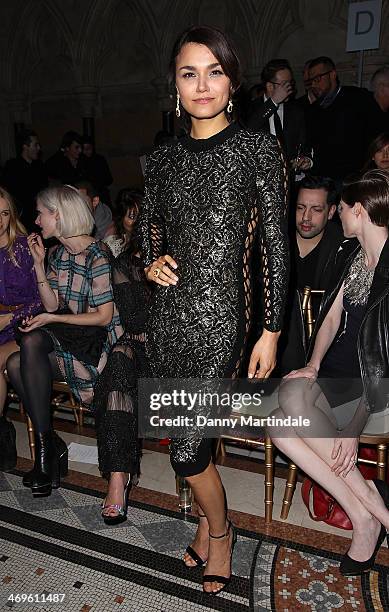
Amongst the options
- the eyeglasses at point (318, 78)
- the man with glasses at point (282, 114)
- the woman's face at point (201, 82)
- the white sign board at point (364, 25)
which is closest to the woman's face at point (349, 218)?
the woman's face at point (201, 82)

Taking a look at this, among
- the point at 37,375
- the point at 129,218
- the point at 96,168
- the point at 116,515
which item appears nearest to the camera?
the point at 116,515

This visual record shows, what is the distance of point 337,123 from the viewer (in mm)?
4613

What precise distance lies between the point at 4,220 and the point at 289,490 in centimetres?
214

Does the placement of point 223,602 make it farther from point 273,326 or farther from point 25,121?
point 25,121

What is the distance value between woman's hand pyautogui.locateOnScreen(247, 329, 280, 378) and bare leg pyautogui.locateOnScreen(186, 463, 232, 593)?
444mm

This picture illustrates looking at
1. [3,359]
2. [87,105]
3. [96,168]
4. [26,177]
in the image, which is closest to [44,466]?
[3,359]

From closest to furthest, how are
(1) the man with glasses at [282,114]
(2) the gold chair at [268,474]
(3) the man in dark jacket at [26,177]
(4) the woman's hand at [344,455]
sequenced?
(4) the woman's hand at [344,455]
(2) the gold chair at [268,474]
(1) the man with glasses at [282,114]
(3) the man in dark jacket at [26,177]

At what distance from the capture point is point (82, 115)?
9070 millimetres

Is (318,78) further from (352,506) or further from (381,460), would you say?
(352,506)

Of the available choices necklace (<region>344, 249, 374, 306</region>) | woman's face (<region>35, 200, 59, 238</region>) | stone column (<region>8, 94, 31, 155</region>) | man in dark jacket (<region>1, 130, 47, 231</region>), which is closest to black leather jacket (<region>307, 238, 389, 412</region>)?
necklace (<region>344, 249, 374, 306</region>)

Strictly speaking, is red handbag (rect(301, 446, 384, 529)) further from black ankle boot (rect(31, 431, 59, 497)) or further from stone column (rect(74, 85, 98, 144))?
stone column (rect(74, 85, 98, 144))

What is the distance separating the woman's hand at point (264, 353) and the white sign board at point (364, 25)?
A: 482 centimetres

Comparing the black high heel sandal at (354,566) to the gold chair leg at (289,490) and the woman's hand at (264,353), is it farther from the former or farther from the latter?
the woman's hand at (264,353)

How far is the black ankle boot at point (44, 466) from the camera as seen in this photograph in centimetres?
272
